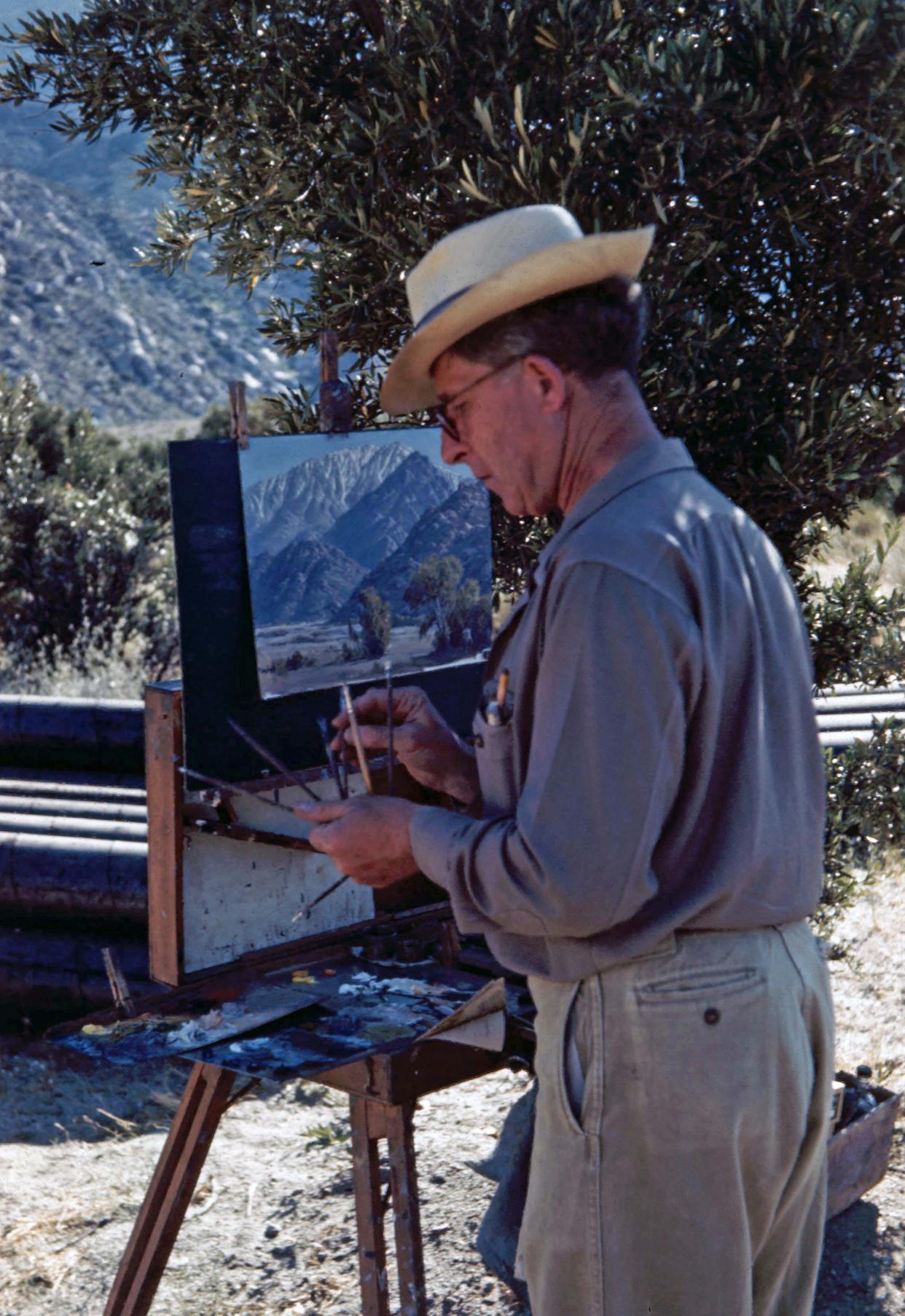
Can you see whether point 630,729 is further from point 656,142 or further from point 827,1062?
point 656,142

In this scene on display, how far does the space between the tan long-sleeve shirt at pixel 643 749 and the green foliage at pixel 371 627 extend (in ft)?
4.07

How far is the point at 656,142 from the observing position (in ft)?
10.6

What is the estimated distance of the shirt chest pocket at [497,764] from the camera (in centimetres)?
183

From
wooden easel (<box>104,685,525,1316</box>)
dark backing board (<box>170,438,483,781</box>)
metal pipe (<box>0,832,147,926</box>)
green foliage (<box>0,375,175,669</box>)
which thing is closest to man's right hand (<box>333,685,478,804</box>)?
dark backing board (<box>170,438,483,781</box>)

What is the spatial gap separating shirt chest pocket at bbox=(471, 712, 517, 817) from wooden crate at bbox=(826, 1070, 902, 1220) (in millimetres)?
2192

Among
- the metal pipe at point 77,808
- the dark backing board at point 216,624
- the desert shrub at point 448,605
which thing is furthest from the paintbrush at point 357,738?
the metal pipe at point 77,808

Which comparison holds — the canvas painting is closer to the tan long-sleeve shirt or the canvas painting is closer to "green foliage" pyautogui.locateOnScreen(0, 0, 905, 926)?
"green foliage" pyautogui.locateOnScreen(0, 0, 905, 926)

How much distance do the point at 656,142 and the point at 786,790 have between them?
2.03 metres

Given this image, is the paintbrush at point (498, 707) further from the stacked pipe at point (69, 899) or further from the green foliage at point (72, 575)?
the green foliage at point (72, 575)

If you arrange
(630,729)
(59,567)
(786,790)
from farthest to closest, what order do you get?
(59,567) → (786,790) → (630,729)

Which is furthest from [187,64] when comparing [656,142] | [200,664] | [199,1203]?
[199,1203]

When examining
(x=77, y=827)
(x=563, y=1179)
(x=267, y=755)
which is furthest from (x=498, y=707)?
(x=77, y=827)

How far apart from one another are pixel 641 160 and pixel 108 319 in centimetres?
5392

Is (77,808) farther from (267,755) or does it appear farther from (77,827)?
(267,755)
